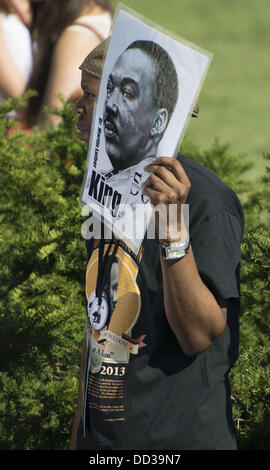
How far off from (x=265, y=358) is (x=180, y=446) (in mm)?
941

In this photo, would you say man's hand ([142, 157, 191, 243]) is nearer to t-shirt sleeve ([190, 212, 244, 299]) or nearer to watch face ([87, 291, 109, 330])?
t-shirt sleeve ([190, 212, 244, 299])

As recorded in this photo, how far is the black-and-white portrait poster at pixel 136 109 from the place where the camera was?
4.93 feet

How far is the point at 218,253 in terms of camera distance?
1641 millimetres

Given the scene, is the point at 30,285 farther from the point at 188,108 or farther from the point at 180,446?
the point at 188,108

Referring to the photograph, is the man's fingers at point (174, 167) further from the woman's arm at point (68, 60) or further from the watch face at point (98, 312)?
the woman's arm at point (68, 60)

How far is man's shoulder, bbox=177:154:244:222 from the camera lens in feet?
5.54

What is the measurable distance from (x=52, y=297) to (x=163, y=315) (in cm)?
88

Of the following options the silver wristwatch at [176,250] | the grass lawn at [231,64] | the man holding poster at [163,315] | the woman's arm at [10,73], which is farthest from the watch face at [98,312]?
the grass lawn at [231,64]

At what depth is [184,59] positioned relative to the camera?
1.49m

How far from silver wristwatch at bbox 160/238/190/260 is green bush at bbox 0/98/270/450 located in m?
0.91

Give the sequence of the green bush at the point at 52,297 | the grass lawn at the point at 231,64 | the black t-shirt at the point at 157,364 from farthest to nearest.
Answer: the grass lawn at the point at 231,64, the green bush at the point at 52,297, the black t-shirt at the point at 157,364

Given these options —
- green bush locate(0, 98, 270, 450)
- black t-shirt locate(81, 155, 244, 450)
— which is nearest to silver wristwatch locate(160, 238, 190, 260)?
black t-shirt locate(81, 155, 244, 450)

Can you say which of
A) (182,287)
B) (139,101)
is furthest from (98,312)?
(139,101)

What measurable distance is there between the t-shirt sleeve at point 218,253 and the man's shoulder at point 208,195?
3cm
